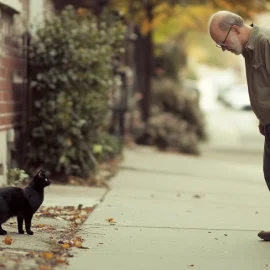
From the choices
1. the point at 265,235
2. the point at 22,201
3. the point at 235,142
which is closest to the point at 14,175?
the point at 22,201

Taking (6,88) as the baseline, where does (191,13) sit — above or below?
above

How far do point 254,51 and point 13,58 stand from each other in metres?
4.25

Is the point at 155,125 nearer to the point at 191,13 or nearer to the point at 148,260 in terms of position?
the point at 191,13

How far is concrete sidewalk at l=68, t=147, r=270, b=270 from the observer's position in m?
5.82

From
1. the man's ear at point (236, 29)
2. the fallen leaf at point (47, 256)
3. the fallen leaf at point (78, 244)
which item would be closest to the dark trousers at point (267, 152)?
the man's ear at point (236, 29)

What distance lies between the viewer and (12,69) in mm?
9758

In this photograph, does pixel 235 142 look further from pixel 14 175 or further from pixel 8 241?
pixel 8 241

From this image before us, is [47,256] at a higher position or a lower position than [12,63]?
lower

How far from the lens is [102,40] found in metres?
10.6

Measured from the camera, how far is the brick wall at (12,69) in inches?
360

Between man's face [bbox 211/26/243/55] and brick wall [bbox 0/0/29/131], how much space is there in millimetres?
3216

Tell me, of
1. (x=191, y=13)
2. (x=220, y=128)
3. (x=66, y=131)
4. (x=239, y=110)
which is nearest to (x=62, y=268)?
(x=66, y=131)

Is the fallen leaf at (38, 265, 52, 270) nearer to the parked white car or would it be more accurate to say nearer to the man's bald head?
the man's bald head

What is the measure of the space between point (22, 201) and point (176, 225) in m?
1.69
